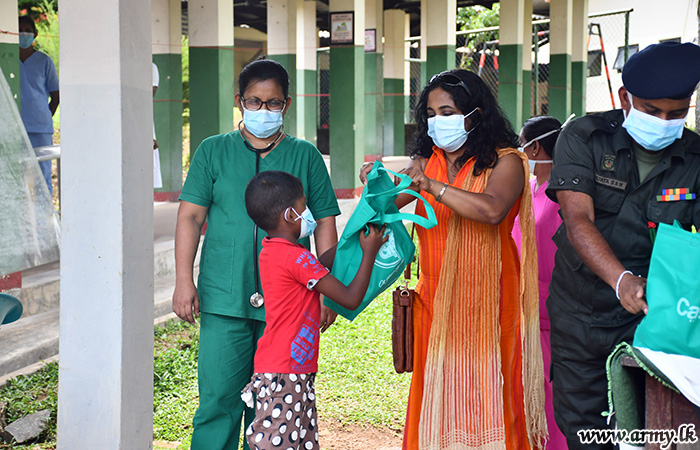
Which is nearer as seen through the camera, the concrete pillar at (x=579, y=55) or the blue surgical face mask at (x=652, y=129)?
the blue surgical face mask at (x=652, y=129)

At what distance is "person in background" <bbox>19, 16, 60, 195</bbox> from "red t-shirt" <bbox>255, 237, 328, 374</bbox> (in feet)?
15.0

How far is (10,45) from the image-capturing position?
6211mm

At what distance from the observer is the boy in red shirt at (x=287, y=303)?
2.82 m

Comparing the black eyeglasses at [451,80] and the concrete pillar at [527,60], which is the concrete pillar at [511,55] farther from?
the black eyeglasses at [451,80]

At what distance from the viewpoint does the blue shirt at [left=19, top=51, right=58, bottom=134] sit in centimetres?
686

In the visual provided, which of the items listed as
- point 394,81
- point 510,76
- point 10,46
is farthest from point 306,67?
point 10,46

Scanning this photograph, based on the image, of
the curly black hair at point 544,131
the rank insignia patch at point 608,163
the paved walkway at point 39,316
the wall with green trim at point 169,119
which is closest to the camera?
the rank insignia patch at point 608,163

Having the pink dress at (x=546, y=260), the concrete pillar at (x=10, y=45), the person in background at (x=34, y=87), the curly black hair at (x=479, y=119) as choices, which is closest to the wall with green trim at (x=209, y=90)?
the person in background at (x=34, y=87)

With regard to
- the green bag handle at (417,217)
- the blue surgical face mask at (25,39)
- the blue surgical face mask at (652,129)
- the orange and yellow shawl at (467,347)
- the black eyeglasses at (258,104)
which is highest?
the blue surgical face mask at (25,39)

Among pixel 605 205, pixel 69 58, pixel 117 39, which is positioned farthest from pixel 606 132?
pixel 69 58

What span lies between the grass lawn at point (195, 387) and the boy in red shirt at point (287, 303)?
150 centimetres

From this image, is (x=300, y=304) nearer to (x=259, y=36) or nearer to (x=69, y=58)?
(x=69, y=58)

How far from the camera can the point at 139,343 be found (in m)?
3.11

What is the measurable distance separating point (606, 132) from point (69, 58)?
2.06 meters
